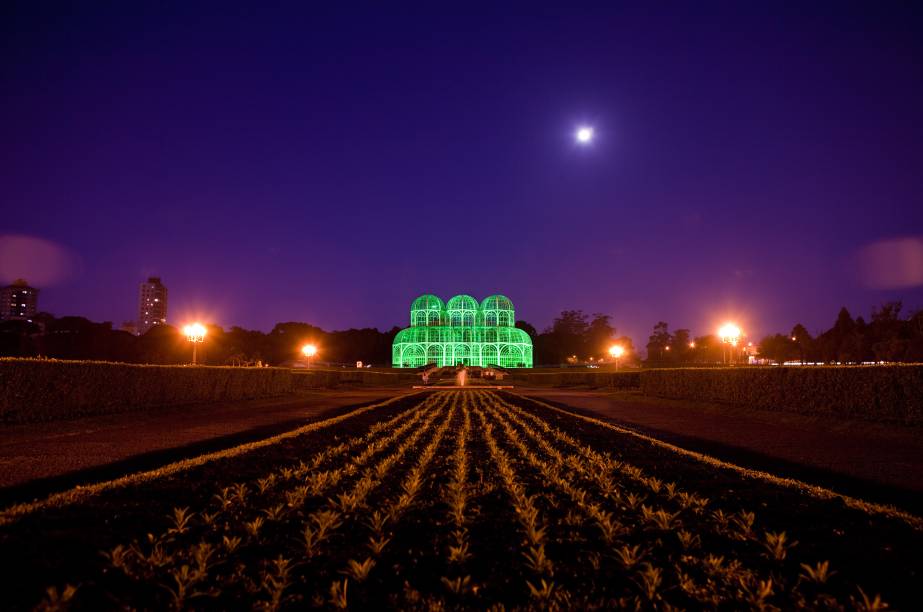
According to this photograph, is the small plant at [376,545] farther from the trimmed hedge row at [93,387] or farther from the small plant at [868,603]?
the trimmed hedge row at [93,387]

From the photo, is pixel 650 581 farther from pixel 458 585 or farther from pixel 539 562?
pixel 458 585

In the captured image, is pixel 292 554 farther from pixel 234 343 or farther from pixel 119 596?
pixel 234 343

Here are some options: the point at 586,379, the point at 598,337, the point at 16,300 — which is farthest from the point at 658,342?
the point at 16,300

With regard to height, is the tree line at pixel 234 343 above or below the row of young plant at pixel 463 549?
above

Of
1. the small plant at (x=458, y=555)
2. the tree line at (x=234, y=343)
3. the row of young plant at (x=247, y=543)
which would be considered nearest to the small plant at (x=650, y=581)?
the small plant at (x=458, y=555)

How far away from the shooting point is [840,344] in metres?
81.2

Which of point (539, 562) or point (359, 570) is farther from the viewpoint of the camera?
point (539, 562)

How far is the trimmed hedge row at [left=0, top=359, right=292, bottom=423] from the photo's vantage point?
13258 mm

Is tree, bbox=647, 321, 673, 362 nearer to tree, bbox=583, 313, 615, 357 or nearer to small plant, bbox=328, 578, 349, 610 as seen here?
tree, bbox=583, 313, 615, 357

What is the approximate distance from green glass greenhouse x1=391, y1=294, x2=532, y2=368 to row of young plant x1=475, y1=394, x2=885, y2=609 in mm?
58926

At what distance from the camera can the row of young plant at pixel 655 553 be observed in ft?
12.6

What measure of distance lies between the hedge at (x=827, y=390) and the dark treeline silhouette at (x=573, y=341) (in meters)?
62.9

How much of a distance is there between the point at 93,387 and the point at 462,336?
5310 centimetres

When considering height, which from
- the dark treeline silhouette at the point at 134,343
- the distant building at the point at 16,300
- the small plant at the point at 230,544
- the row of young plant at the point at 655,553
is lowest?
the row of young plant at the point at 655,553
